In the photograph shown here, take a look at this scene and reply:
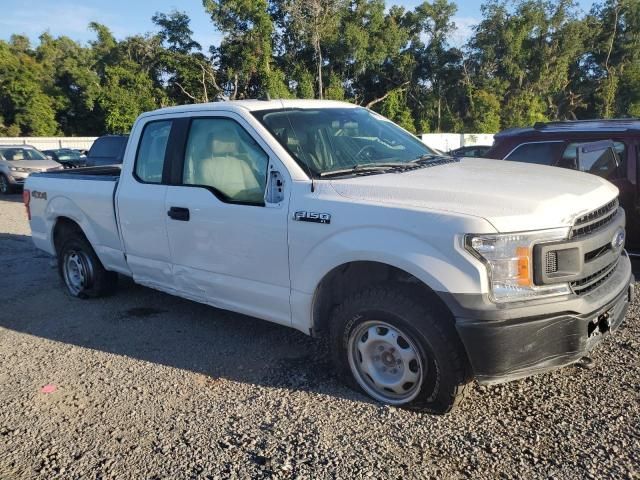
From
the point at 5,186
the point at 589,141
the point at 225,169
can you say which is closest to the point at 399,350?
the point at 225,169

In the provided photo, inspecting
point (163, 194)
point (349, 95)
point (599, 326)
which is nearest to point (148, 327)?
point (163, 194)

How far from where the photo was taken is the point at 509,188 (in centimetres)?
310

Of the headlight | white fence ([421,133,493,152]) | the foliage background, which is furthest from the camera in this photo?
the foliage background

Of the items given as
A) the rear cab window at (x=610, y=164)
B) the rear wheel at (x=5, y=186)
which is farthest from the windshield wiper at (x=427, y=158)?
the rear wheel at (x=5, y=186)

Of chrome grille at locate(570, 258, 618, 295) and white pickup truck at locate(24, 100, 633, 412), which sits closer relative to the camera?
white pickup truck at locate(24, 100, 633, 412)

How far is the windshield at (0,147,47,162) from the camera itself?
61.4 ft

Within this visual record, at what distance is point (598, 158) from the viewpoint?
19.4 ft

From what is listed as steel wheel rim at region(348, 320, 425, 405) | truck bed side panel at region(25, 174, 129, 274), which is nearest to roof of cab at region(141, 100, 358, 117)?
truck bed side panel at region(25, 174, 129, 274)

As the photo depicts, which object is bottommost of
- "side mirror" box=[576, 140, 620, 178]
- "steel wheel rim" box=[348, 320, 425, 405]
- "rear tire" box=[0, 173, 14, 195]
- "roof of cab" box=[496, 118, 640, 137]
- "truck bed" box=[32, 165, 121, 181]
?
"steel wheel rim" box=[348, 320, 425, 405]

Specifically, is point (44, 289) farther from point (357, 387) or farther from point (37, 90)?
point (37, 90)

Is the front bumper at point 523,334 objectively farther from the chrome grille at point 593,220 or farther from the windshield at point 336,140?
the windshield at point 336,140

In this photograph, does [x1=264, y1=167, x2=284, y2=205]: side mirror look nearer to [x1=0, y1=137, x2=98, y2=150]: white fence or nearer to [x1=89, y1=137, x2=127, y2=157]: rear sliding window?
[x1=89, y1=137, x2=127, y2=157]: rear sliding window

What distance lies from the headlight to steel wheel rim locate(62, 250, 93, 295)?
4.40 meters

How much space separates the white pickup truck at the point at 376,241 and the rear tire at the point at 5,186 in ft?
50.0
